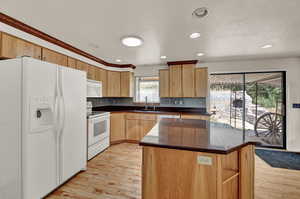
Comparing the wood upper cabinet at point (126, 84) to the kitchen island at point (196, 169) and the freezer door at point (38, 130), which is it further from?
the kitchen island at point (196, 169)

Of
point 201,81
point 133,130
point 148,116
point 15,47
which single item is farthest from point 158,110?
point 15,47

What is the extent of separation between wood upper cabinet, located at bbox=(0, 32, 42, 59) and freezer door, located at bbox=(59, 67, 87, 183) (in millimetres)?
610

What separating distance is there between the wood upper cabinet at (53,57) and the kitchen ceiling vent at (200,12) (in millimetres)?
2359

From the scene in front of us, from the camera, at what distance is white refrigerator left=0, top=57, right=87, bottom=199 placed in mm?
1478

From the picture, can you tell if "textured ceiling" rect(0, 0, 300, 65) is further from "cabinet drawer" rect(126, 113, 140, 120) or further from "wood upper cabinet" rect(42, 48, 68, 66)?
"cabinet drawer" rect(126, 113, 140, 120)

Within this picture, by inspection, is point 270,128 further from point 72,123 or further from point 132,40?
point 72,123

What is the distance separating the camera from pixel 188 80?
12.1 feet

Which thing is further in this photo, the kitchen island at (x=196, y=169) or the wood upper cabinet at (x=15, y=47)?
the wood upper cabinet at (x=15, y=47)

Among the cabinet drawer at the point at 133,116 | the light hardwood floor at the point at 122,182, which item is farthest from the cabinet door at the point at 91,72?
the light hardwood floor at the point at 122,182

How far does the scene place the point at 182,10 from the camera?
4.92ft

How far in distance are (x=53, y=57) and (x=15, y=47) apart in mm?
552

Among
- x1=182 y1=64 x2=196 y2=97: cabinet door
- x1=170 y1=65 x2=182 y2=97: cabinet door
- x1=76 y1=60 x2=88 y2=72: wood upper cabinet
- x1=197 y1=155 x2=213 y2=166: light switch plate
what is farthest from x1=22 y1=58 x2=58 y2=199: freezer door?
x1=182 y1=64 x2=196 y2=97: cabinet door

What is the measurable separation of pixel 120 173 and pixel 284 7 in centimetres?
314

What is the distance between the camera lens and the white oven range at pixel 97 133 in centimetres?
275
